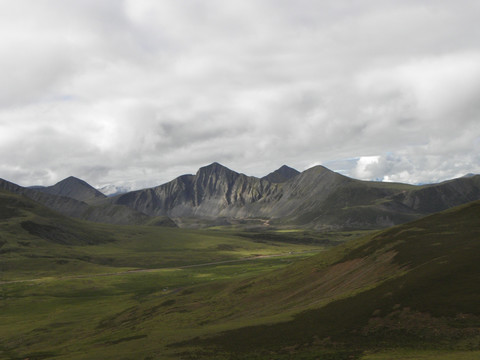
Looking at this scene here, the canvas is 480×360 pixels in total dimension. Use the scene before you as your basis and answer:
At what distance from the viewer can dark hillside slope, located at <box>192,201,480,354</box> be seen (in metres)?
50.8

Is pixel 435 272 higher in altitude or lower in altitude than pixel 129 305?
higher

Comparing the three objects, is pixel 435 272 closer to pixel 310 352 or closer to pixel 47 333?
pixel 310 352

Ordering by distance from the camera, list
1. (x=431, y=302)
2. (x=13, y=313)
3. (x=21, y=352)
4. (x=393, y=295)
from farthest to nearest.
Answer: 1. (x=13, y=313)
2. (x=21, y=352)
3. (x=393, y=295)
4. (x=431, y=302)

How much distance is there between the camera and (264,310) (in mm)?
85312

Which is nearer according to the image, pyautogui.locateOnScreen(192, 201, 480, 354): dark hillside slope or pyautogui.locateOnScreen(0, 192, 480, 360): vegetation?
pyautogui.locateOnScreen(192, 201, 480, 354): dark hillside slope

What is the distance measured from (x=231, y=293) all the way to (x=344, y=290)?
4533 centimetres

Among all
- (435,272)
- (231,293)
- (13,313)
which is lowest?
(13,313)

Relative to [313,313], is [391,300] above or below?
above

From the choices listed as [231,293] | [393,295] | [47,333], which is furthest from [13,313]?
[393,295]

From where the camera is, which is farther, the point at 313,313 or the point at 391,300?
the point at 313,313

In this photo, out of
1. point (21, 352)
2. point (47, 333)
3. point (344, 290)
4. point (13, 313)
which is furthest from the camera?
point (13, 313)

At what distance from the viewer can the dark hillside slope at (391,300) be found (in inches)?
1998

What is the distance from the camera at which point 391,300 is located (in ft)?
197

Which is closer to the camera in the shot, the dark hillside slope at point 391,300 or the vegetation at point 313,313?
the dark hillside slope at point 391,300
